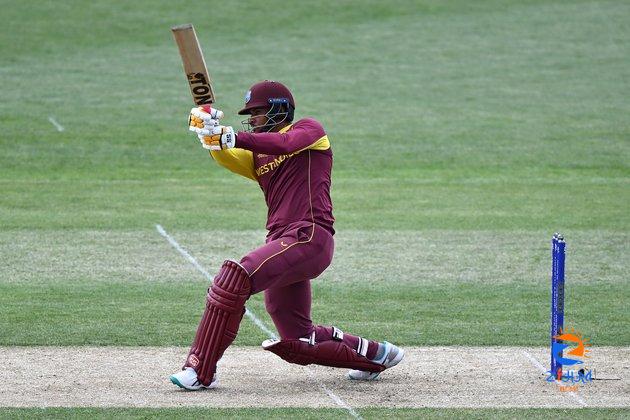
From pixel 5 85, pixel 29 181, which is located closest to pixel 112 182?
pixel 29 181

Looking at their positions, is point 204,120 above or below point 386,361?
above

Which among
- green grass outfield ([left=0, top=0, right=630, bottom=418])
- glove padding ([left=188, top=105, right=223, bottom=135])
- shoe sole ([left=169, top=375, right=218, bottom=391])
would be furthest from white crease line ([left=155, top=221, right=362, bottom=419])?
glove padding ([left=188, top=105, right=223, bottom=135])

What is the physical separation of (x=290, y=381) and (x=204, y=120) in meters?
1.97

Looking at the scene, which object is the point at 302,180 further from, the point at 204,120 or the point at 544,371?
the point at 544,371

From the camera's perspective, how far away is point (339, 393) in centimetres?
764

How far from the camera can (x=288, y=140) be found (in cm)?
738

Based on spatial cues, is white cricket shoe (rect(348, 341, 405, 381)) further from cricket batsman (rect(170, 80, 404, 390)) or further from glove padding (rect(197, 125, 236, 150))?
glove padding (rect(197, 125, 236, 150))

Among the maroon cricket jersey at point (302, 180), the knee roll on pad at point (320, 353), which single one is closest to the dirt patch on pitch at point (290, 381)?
the knee roll on pad at point (320, 353)

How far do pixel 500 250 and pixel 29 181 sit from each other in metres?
8.10

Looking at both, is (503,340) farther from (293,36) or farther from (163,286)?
(293,36)

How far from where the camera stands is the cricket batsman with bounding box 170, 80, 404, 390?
7.38 meters

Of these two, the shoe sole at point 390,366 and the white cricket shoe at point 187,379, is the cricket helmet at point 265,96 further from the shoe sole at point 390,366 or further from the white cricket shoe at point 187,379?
the shoe sole at point 390,366

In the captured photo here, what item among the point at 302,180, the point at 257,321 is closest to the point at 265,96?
the point at 302,180

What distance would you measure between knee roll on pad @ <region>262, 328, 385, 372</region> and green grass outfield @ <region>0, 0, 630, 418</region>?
764mm
